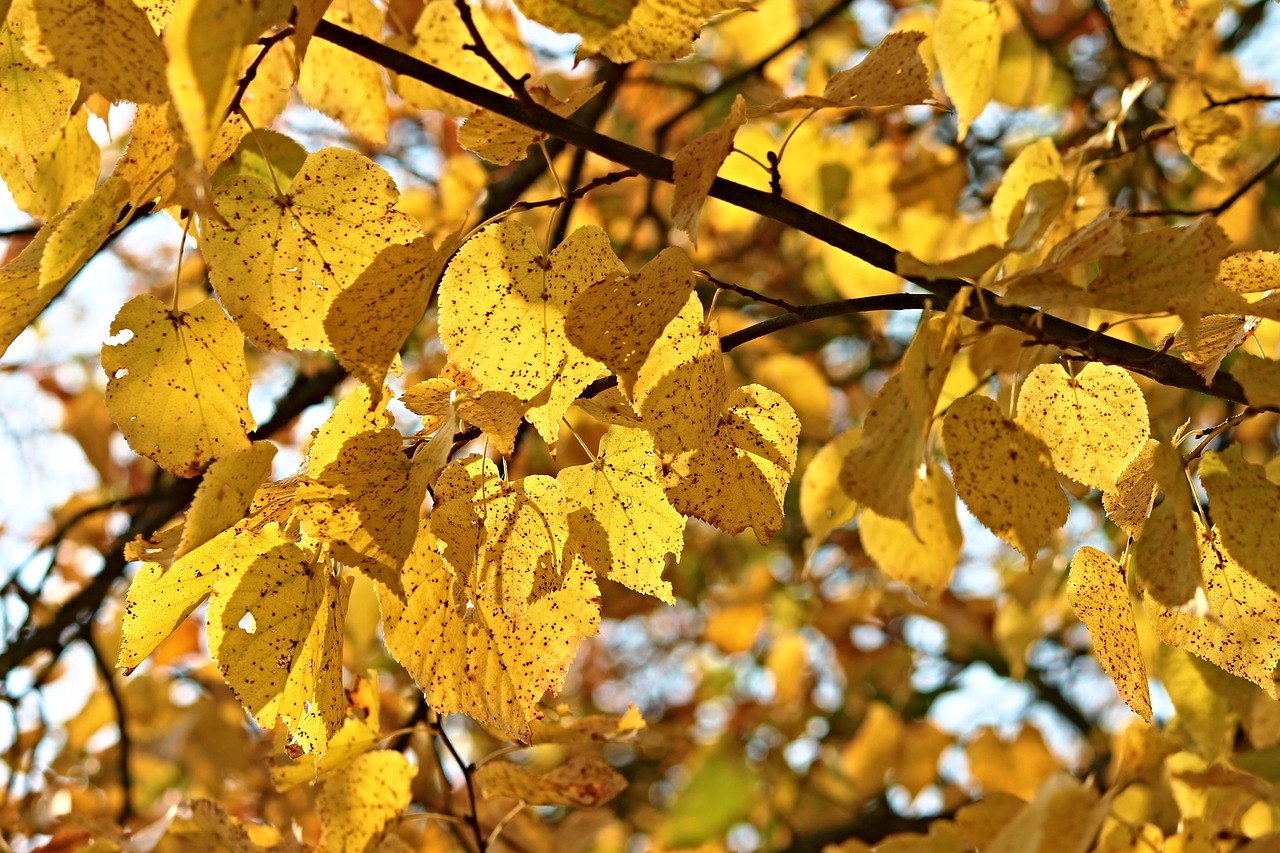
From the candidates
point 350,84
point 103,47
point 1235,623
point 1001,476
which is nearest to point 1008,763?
point 1235,623

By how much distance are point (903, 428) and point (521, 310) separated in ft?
0.75

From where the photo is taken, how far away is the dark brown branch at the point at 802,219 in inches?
20.5

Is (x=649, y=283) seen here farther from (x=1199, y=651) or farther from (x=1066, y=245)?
(x=1199, y=651)

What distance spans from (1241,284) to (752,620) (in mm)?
2168

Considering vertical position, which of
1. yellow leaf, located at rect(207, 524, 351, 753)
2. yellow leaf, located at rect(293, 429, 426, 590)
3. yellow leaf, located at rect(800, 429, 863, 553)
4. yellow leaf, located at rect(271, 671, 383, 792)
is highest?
yellow leaf, located at rect(293, 429, 426, 590)

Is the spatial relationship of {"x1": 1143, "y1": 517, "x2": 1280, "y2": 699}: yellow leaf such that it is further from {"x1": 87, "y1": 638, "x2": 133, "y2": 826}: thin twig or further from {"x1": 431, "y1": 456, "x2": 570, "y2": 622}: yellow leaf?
{"x1": 87, "y1": 638, "x2": 133, "y2": 826}: thin twig

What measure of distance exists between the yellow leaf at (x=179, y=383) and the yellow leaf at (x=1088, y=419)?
1.43 feet

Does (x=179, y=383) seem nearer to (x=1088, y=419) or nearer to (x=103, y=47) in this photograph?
(x=103, y=47)

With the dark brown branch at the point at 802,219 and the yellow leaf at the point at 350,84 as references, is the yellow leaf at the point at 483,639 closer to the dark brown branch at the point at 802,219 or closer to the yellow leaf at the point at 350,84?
the dark brown branch at the point at 802,219

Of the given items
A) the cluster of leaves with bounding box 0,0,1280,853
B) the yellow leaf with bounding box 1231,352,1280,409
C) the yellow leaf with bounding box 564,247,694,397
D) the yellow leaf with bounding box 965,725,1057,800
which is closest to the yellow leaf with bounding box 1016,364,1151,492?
the cluster of leaves with bounding box 0,0,1280,853

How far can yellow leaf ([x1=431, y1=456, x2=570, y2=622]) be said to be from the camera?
0.59 meters

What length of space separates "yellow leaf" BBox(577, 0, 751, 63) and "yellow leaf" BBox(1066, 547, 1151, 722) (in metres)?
0.36

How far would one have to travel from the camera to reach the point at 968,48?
88cm

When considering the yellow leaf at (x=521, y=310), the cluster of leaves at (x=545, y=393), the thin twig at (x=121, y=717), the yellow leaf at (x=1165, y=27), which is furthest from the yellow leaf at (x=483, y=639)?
the thin twig at (x=121, y=717)
